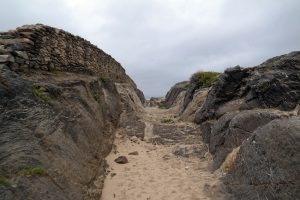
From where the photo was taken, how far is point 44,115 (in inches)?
324

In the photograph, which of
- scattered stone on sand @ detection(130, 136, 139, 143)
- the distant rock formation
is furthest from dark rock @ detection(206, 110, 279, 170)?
scattered stone on sand @ detection(130, 136, 139, 143)

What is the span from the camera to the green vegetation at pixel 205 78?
1920 centimetres

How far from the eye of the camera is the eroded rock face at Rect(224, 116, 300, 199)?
6.86 meters

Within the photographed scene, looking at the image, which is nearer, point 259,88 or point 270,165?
point 270,165

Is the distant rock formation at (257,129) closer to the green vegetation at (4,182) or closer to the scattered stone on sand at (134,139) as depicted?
the scattered stone on sand at (134,139)

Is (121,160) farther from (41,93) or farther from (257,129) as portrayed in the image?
(257,129)

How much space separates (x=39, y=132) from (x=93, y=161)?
100 inches

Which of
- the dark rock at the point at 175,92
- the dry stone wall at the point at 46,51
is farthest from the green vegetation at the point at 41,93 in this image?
the dark rock at the point at 175,92

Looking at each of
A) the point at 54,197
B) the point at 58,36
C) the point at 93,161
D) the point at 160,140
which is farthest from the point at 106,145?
the point at 54,197

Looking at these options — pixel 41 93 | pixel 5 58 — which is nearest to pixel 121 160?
pixel 41 93

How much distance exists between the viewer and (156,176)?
10.3 m

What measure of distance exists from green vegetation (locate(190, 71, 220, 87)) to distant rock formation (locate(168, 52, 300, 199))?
6.67 feet

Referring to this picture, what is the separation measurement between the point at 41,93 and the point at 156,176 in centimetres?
447

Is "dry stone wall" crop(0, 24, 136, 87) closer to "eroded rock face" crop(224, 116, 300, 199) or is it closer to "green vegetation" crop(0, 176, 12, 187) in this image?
"green vegetation" crop(0, 176, 12, 187)
